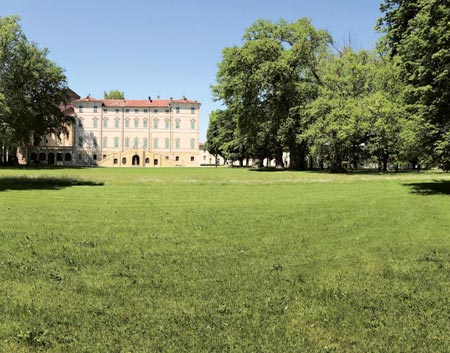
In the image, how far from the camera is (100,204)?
49.7ft

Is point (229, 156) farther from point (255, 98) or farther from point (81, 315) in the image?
point (81, 315)

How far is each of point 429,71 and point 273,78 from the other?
1254 inches

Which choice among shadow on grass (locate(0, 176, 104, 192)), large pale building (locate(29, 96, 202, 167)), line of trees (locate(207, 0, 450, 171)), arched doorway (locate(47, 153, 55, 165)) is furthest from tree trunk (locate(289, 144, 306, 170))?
arched doorway (locate(47, 153, 55, 165))

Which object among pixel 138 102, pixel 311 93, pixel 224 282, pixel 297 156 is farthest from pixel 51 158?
pixel 224 282

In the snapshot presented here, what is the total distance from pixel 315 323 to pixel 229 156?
263 feet

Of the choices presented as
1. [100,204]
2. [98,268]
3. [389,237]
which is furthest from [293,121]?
[98,268]

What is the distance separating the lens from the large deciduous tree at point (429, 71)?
16.4 m

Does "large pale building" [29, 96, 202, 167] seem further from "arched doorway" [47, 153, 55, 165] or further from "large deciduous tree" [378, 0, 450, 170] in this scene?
"large deciduous tree" [378, 0, 450, 170]

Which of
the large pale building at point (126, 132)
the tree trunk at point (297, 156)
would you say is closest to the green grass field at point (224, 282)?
the tree trunk at point (297, 156)

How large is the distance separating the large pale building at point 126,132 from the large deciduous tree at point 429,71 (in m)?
85.8

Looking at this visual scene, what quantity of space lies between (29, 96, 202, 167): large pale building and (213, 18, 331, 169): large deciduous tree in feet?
175

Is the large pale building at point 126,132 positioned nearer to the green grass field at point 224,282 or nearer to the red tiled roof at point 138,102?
the red tiled roof at point 138,102

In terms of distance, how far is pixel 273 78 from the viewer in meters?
47.8

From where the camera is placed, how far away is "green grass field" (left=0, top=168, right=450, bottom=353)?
4.53 meters
